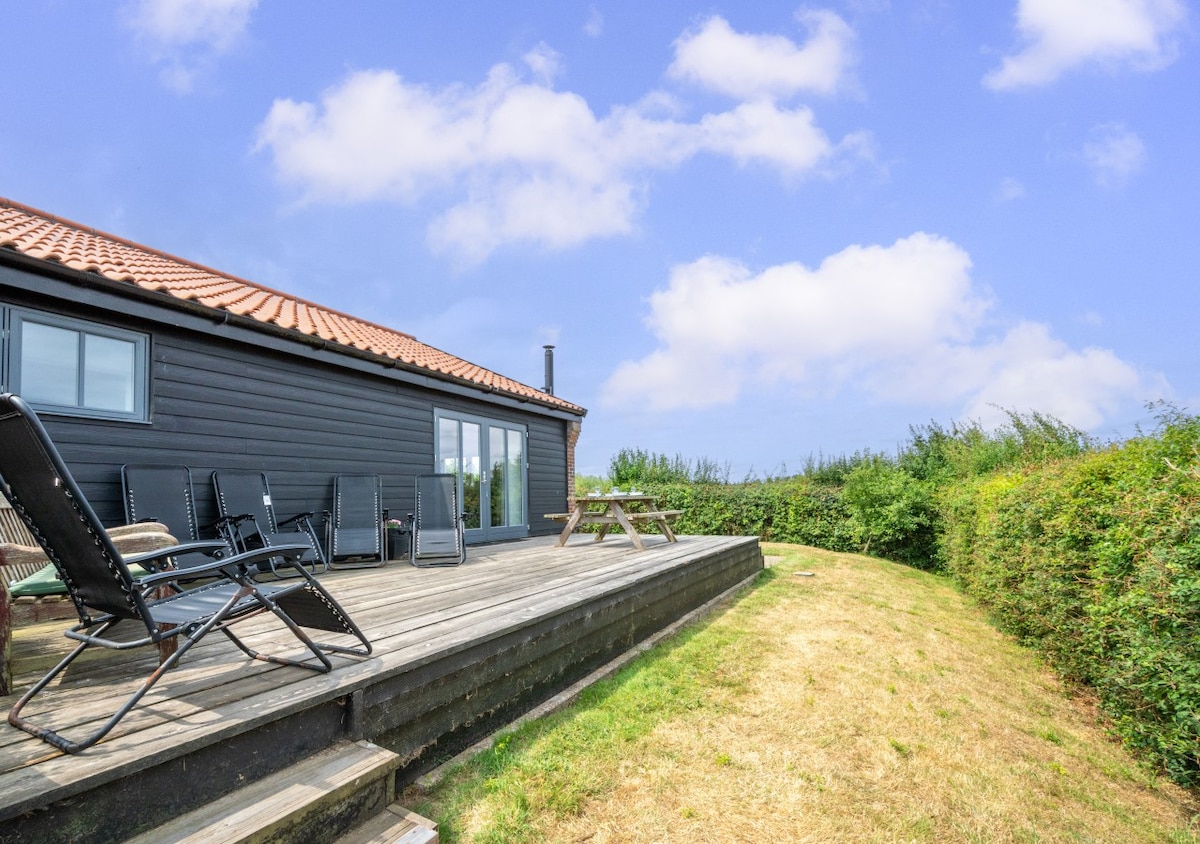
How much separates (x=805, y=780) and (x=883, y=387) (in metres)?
15.0

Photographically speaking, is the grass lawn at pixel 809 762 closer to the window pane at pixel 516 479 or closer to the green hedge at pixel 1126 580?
the green hedge at pixel 1126 580

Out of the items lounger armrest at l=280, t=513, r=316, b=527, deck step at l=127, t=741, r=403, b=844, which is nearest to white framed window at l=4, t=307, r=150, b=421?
lounger armrest at l=280, t=513, r=316, b=527

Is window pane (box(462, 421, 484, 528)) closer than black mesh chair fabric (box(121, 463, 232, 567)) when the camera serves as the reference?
No

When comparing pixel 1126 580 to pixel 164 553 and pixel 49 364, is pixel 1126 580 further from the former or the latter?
pixel 49 364

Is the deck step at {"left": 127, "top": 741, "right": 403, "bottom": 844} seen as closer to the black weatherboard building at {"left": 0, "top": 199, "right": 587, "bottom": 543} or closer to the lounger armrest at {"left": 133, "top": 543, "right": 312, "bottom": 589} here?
the lounger armrest at {"left": 133, "top": 543, "right": 312, "bottom": 589}

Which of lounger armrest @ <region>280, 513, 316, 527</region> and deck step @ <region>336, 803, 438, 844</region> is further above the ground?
lounger armrest @ <region>280, 513, 316, 527</region>

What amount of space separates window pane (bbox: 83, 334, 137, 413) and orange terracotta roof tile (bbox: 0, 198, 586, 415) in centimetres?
52

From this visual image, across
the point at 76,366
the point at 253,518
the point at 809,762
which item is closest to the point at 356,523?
the point at 253,518

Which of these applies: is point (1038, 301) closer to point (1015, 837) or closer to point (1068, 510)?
point (1068, 510)

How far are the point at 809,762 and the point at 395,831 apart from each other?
1885 millimetres

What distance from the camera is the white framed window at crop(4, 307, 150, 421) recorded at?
4000mm

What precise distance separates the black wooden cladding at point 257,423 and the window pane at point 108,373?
5.3 inches

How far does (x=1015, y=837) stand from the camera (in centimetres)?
234

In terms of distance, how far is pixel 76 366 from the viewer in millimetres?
4258
